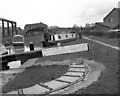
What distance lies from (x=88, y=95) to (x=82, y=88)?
58 cm

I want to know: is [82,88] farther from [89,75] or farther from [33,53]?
[33,53]

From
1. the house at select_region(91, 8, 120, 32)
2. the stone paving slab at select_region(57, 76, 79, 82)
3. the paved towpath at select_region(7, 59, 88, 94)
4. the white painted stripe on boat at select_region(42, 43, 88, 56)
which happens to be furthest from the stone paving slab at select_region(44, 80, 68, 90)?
the house at select_region(91, 8, 120, 32)

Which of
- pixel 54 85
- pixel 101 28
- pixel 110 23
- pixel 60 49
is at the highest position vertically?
pixel 110 23

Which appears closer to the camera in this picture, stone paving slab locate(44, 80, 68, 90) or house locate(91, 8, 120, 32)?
stone paving slab locate(44, 80, 68, 90)

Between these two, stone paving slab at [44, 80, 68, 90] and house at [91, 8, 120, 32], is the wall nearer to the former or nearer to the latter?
house at [91, 8, 120, 32]

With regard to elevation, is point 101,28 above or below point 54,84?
above

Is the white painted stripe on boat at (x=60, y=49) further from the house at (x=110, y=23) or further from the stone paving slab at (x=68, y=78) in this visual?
the house at (x=110, y=23)

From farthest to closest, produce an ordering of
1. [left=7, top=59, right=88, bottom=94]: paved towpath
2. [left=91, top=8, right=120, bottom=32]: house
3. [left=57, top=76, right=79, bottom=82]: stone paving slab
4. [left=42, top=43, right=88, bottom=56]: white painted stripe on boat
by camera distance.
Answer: [left=91, top=8, right=120, bottom=32]: house → [left=42, top=43, right=88, bottom=56]: white painted stripe on boat → [left=57, top=76, right=79, bottom=82]: stone paving slab → [left=7, top=59, right=88, bottom=94]: paved towpath

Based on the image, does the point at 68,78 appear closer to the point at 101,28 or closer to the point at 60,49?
the point at 60,49

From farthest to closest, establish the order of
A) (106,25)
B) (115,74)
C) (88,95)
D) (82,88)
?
(106,25) → (115,74) → (82,88) → (88,95)

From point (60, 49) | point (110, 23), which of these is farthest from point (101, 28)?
point (60, 49)

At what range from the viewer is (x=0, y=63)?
30.5 feet

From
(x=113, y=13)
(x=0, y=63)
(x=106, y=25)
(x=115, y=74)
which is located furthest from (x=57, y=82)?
(x=113, y=13)

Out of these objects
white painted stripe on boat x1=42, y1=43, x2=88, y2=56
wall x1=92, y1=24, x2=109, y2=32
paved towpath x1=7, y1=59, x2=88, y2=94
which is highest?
wall x1=92, y1=24, x2=109, y2=32
